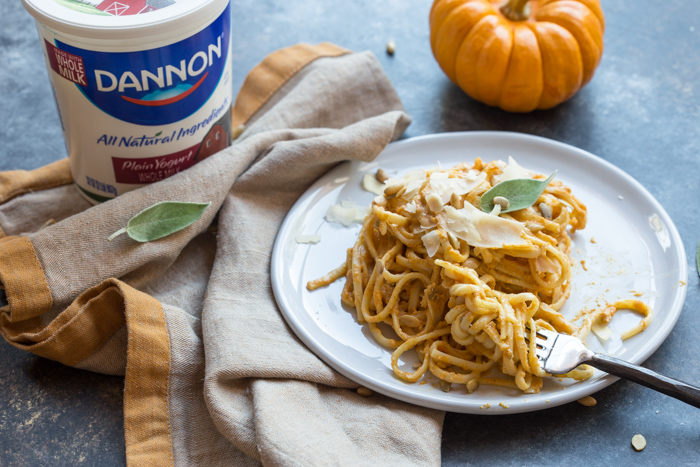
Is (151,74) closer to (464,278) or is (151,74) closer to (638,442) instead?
(464,278)

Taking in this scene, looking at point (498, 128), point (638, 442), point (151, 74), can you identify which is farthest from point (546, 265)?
point (151, 74)

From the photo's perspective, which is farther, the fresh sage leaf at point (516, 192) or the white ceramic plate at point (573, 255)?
the fresh sage leaf at point (516, 192)

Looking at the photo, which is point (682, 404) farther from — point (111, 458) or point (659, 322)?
point (111, 458)

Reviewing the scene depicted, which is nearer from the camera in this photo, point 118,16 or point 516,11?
point 118,16

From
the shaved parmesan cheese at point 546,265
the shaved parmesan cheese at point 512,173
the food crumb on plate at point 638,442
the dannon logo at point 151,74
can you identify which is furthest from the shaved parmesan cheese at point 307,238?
the food crumb on plate at point 638,442

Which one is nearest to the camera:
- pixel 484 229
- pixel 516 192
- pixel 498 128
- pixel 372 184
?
pixel 484 229

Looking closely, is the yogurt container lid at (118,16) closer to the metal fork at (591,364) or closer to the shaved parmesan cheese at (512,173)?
the shaved parmesan cheese at (512,173)

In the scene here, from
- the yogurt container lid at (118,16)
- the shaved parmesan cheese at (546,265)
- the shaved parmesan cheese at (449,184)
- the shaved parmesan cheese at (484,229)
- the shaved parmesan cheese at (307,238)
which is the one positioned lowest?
the shaved parmesan cheese at (307,238)
